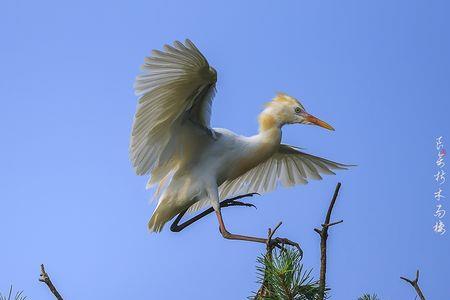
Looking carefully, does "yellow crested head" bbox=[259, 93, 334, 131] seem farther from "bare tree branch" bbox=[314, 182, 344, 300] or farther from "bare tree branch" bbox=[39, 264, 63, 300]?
"bare tree branch" bbox=[39, 264, 63, 300]

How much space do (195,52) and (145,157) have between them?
855 millimetres

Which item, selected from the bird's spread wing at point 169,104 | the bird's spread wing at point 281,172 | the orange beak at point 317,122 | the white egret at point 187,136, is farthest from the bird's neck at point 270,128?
the bird's spread wing at point 281,172

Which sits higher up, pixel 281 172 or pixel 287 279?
pixel 281 172

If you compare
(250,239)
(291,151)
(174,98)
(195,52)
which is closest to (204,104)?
(174,98)

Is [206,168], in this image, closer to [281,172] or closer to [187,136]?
[187,136]

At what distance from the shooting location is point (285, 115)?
5098 mm

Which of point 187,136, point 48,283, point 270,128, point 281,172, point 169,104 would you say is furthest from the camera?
point 281,172

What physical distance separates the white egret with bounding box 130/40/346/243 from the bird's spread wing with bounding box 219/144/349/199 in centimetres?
52

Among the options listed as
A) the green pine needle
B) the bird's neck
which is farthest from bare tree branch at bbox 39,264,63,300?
the bird's neck

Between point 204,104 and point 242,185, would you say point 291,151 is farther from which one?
point 204,104

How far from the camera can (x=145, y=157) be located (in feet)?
15.3

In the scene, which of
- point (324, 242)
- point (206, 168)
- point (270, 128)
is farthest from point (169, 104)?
point (324, 242)

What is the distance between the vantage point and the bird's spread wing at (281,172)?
5.91m

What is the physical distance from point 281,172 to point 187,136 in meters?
1.56
